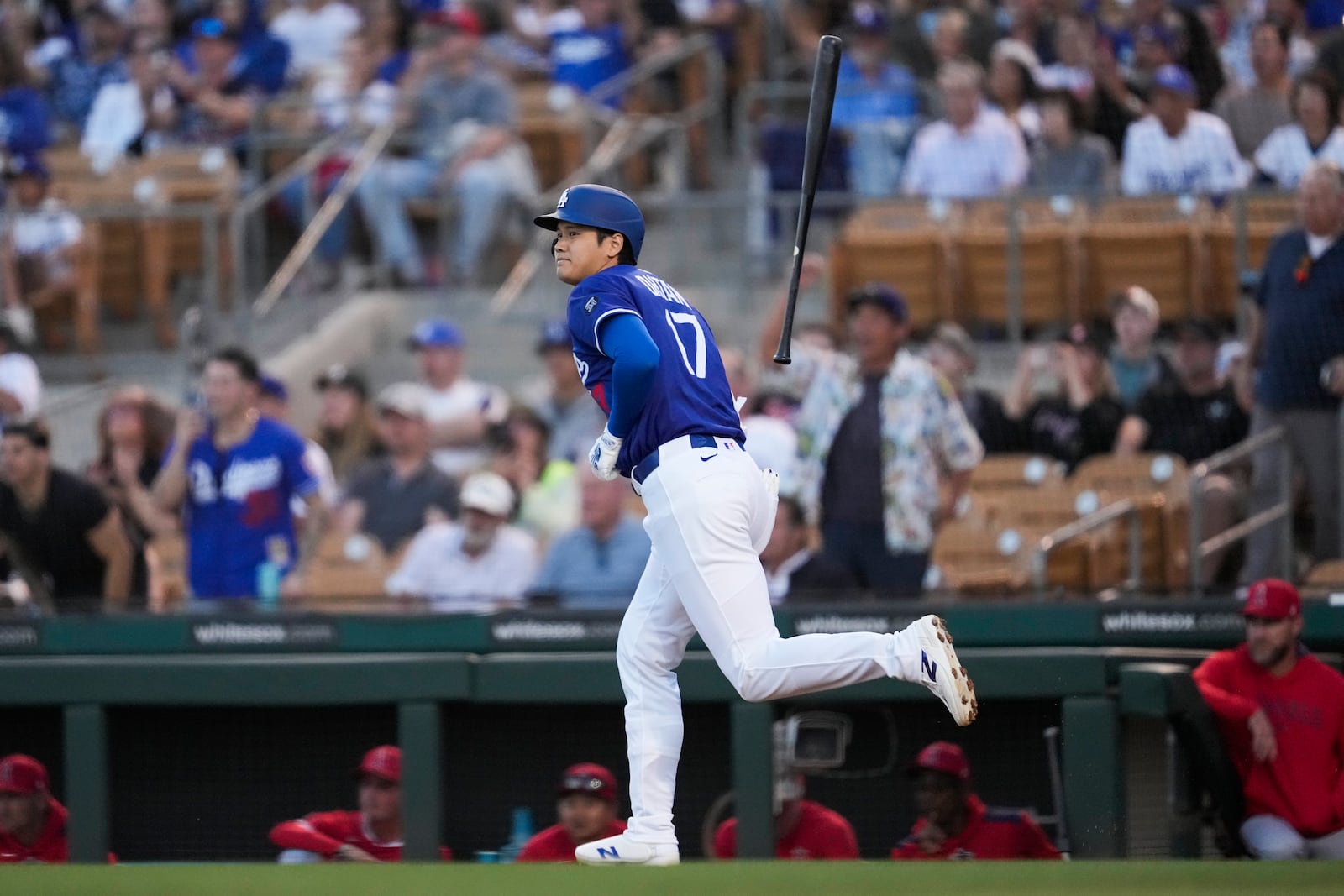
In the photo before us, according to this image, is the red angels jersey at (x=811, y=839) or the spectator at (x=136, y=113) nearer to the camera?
the red angels jersey at (x=811, y=839)

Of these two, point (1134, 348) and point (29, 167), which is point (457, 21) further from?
point (1134, 348)

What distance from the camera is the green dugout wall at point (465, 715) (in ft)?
20.8

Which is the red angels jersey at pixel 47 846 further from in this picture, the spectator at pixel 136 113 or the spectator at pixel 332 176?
the spectator at pixel 136 113

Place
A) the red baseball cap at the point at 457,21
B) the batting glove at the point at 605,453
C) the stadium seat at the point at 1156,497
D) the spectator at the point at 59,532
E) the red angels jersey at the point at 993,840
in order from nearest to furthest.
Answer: the batting glove at the point at 605,453
the red angels jersey at the point at 993,840
the spectator at the point at 59,532
the stadium seat at the point at 1156,497
the red baseball cap at the point at 457,21

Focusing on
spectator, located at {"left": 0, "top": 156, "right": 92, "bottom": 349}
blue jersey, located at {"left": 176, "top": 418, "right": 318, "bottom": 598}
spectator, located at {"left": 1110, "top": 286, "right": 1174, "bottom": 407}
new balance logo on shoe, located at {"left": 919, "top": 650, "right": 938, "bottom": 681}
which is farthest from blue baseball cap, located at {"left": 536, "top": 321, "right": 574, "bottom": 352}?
new balance logo on shoe, located at {"left": 919, "top": 650, "right": 938, "bottom": 681}

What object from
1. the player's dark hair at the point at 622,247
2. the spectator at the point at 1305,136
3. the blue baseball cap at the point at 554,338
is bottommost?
the blue baseball cap at the point at 554,338

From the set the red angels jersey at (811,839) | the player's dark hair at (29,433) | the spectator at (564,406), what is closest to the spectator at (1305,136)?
the spectator at (564,406)

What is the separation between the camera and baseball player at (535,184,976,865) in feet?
16.3

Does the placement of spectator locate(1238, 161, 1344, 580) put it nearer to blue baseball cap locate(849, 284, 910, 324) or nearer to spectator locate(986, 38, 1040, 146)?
blue baseball cap locate(849, 284, 910, 324)

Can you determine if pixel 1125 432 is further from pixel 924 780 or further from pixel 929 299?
pixel 924 780

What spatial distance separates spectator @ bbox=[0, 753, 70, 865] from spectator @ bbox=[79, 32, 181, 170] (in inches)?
265

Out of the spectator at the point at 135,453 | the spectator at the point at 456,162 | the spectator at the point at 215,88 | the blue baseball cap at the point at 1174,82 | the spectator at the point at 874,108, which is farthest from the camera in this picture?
the spectator at the point at 215,88

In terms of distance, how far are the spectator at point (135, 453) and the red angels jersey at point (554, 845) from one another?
134 inches

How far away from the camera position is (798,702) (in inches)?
263
